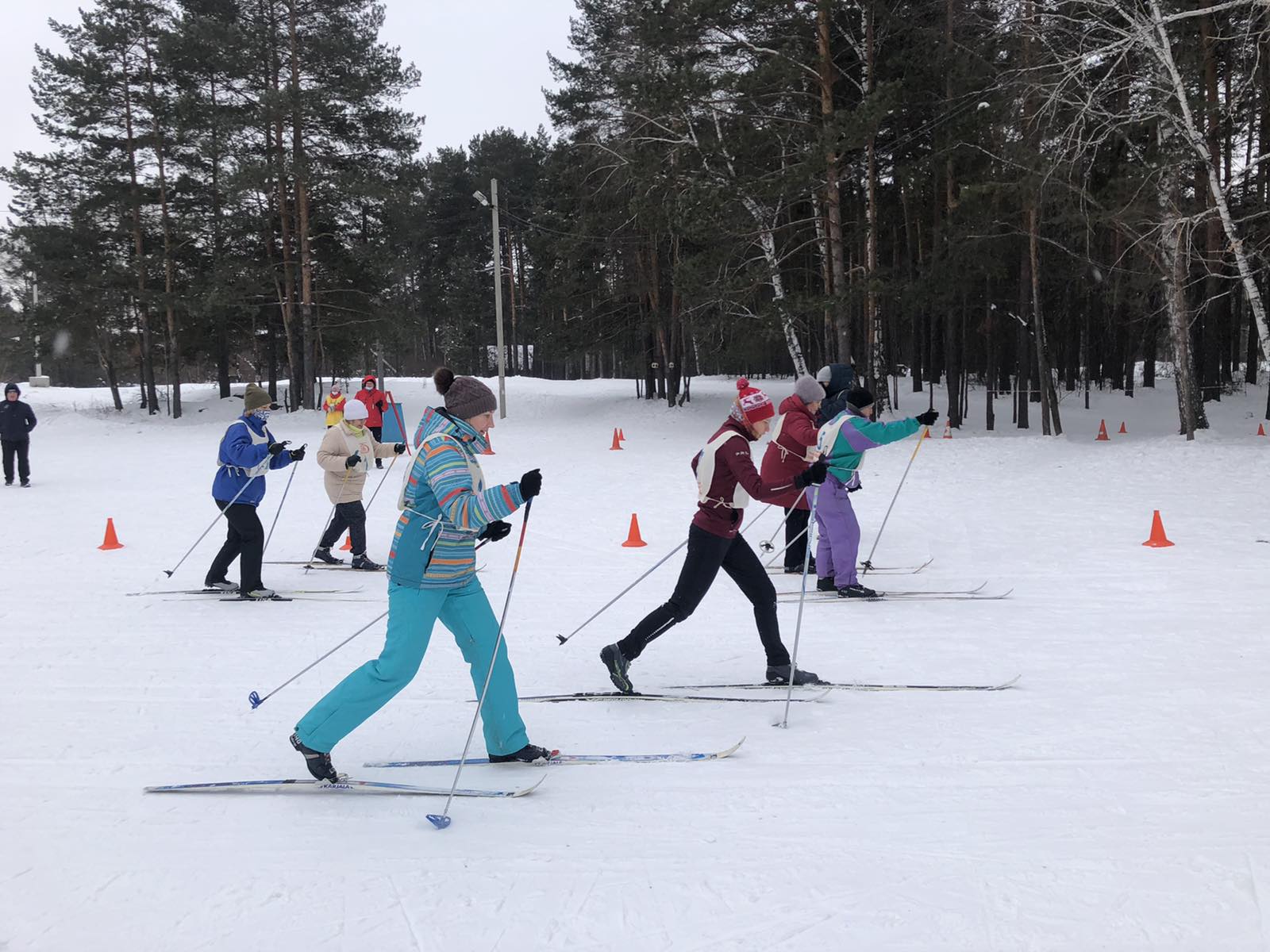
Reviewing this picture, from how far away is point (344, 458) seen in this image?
9.33m

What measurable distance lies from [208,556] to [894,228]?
901 inches

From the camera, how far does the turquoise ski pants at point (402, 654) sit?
158 inches

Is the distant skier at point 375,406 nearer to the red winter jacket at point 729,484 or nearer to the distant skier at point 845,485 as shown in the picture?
the distant skier at point 845,485

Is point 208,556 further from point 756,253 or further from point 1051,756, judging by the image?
point 756,253

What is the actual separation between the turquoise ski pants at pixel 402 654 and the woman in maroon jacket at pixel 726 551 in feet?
4.40

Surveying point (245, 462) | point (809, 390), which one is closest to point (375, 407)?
point (245, 462)

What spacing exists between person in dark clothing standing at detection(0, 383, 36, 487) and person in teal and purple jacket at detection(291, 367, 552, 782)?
13.8 meters

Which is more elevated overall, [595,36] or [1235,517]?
[595,36]

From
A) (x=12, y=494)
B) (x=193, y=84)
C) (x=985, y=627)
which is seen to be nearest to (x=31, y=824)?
(x=985, y=627)

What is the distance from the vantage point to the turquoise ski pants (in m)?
4.01

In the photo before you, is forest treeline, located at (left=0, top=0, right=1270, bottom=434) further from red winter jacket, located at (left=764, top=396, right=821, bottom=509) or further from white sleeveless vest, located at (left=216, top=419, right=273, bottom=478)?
white sleeveless vest, located at (left=216, top=419, right=273, bottom=478)

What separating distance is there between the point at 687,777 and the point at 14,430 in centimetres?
1546

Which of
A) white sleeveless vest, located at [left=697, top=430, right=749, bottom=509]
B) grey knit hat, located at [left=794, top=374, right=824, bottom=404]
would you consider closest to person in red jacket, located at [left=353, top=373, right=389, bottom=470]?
grey knit hat, located at [left=794, top=374, right=824, bottom=404]

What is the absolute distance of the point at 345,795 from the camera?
4.09m
